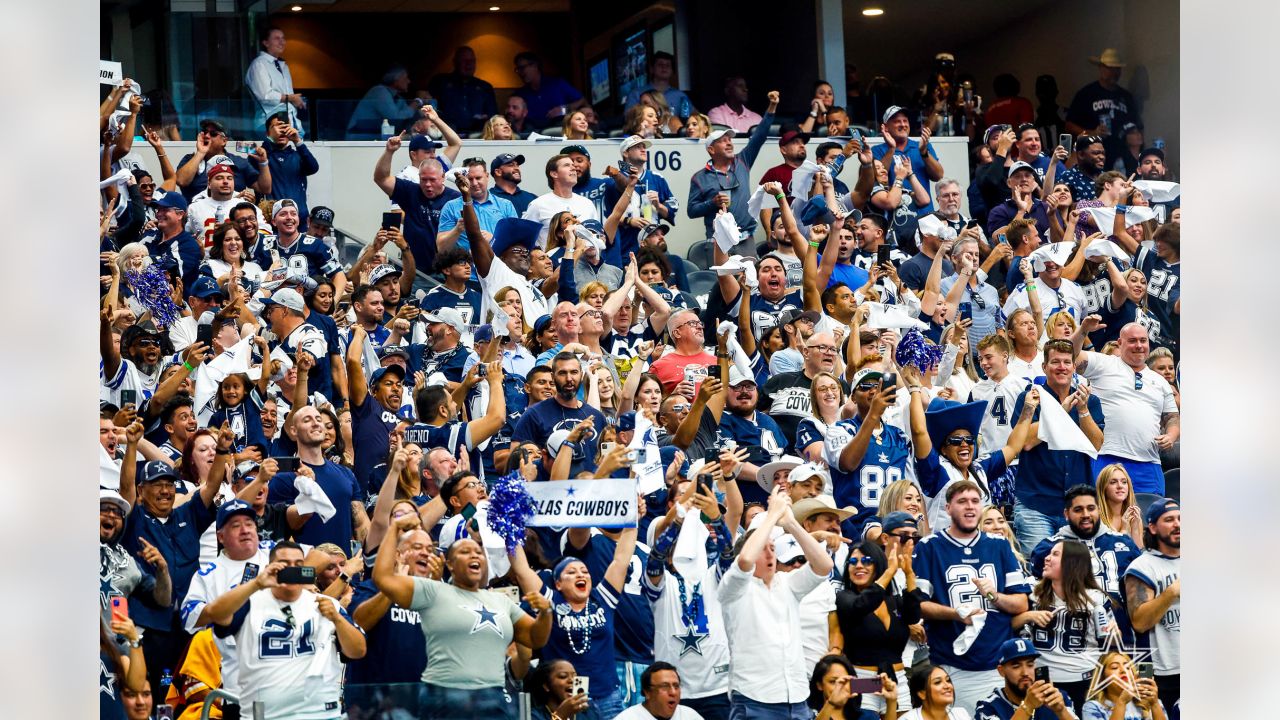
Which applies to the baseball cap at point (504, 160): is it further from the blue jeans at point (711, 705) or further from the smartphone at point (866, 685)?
the smartphone at point (866, 685)

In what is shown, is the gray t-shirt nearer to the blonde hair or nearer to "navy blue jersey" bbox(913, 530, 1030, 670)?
"navy blue jersey" bbox(913, 530, 1030, 670)

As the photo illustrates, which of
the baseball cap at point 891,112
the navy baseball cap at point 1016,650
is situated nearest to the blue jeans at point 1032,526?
the navy baseball cap at point 1016,650

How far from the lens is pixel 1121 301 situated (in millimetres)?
11883

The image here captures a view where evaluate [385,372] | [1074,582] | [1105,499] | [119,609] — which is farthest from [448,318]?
[1074,582]

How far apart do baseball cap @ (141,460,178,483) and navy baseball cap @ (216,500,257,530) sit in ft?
1.79

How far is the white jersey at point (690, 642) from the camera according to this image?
7.72 meters

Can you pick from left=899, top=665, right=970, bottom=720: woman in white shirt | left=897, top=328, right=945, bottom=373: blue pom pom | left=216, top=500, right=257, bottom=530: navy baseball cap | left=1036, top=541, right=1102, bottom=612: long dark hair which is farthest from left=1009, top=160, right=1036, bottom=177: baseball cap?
left=216, top=500, right=257, bottom=530: navy baseball cap

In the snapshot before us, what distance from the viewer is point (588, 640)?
746 centimetres

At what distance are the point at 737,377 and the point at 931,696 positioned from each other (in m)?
2.59

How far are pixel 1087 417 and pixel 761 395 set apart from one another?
181 centimetres

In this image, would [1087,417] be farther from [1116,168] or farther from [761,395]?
[1116,168]

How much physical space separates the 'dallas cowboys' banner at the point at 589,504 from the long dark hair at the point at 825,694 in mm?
1112

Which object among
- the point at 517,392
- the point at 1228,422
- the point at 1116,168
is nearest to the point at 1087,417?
the point at 517,392

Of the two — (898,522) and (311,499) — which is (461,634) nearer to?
(311,499)
